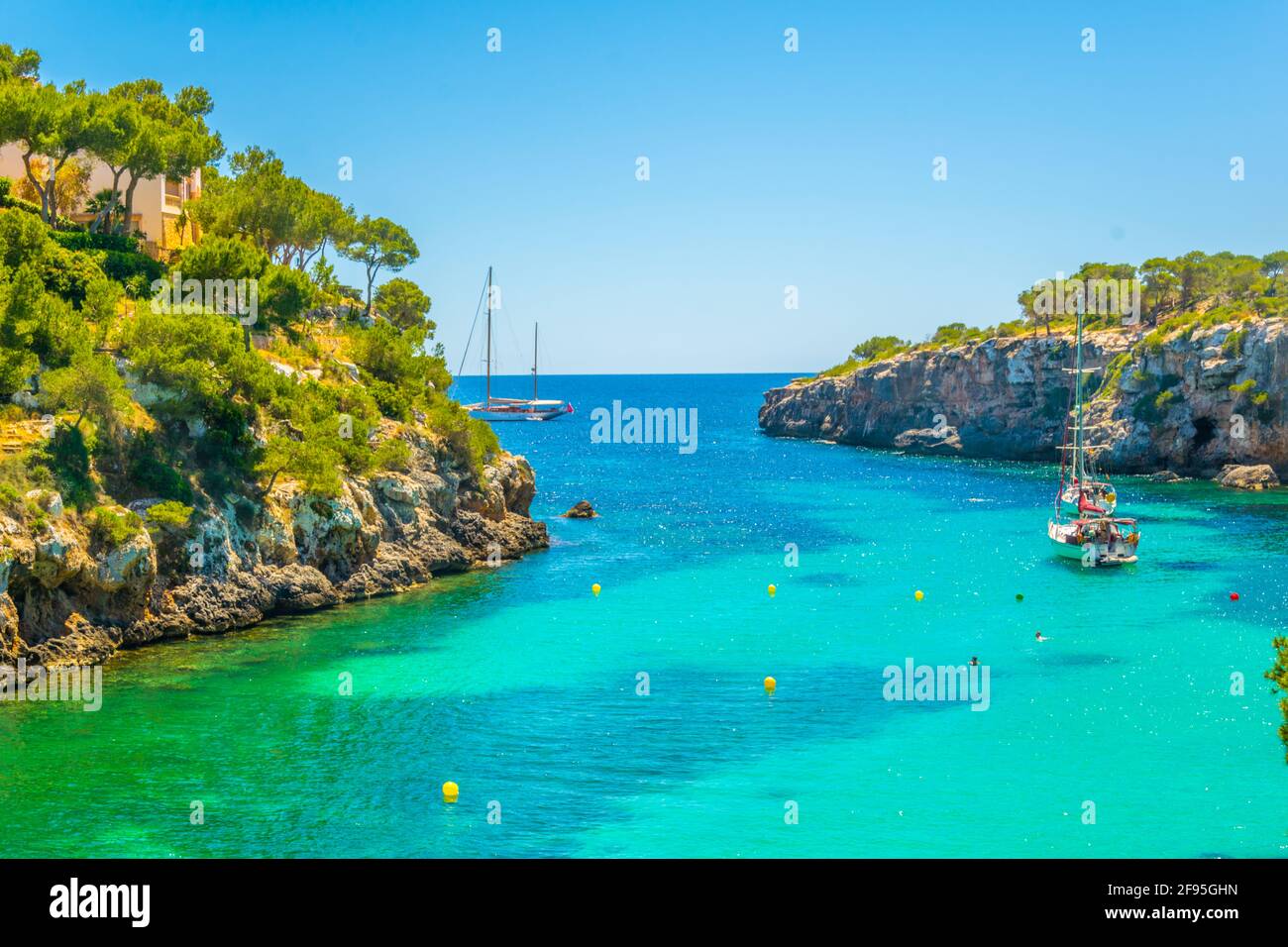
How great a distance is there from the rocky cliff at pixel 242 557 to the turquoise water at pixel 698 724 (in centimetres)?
152

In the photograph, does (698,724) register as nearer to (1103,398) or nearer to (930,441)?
(1103,398)

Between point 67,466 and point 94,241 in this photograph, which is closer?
point 67,466

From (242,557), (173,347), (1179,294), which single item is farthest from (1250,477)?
(173,347)

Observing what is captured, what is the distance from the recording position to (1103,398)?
100125 mm

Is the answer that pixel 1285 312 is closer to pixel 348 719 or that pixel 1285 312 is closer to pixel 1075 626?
pixel 1075 626

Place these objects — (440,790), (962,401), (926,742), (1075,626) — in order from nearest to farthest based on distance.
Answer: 1. (440,790)
2. (926,742)
3. (1075,626)
4. (962,401)

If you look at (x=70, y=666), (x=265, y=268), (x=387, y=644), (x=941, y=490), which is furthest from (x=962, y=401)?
(x=70, y=666)

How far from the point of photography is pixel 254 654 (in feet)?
129

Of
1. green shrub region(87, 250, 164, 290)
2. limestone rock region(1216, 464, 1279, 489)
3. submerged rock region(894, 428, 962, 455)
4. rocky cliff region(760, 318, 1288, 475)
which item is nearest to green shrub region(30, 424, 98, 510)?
green shrub region(87, 250, 164, 290)

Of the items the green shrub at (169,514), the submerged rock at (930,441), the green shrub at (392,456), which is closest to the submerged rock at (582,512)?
the green shrub at (392,456)

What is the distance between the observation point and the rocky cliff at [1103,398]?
86.8 meters

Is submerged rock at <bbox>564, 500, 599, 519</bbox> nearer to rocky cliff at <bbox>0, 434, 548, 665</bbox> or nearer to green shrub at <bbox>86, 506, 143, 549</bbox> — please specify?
rocky cliff at <bbox>0, 434, 548, 665</bbox>

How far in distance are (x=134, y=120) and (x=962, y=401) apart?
89.8 meters

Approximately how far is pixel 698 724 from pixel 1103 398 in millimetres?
80108
